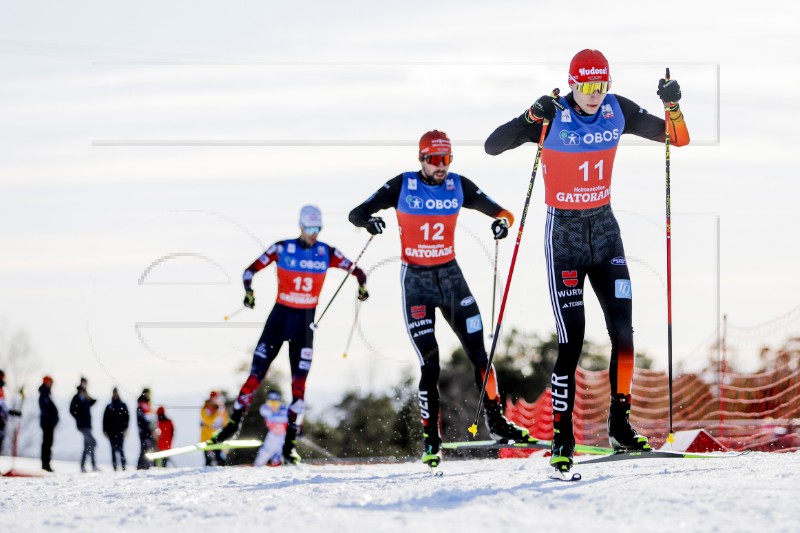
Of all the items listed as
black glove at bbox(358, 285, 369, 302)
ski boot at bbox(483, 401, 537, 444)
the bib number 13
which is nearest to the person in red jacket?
the bib number 13

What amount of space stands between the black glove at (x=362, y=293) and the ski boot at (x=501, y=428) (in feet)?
10.4

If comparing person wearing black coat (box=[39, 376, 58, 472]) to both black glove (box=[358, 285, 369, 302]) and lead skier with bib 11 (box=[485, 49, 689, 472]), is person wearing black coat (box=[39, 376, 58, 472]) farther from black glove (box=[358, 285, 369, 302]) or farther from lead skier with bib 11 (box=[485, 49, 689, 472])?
lead skier with bib 11 (box=[485, 49, 689, 472])

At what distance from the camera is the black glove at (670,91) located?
26.2 feet

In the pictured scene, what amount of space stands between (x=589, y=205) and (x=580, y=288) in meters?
0.54

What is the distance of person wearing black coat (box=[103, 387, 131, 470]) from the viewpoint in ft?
56.1

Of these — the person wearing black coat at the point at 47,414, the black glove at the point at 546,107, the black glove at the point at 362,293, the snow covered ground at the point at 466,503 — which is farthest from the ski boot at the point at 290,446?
the black glove at the point at 546,107

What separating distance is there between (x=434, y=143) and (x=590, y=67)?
5.79 ft

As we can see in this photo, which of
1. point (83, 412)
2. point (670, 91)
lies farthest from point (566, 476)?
point (83, 412)

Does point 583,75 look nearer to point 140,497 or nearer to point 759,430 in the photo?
point 140,497

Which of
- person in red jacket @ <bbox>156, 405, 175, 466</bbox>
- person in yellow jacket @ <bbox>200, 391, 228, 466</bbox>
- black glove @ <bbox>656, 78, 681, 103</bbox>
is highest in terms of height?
black glove @ <bbox>656, 78, 681, 103</bbox>

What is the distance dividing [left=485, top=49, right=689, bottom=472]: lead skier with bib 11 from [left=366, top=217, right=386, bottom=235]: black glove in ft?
5.33

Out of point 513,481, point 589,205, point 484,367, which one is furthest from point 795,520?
point 484,367

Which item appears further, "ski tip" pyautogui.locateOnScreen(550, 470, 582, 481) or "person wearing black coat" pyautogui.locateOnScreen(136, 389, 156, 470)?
"person wearing black coat" pyautogui.locateOnScreen(136, 389, 156, 470)

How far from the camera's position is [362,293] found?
1223cm
